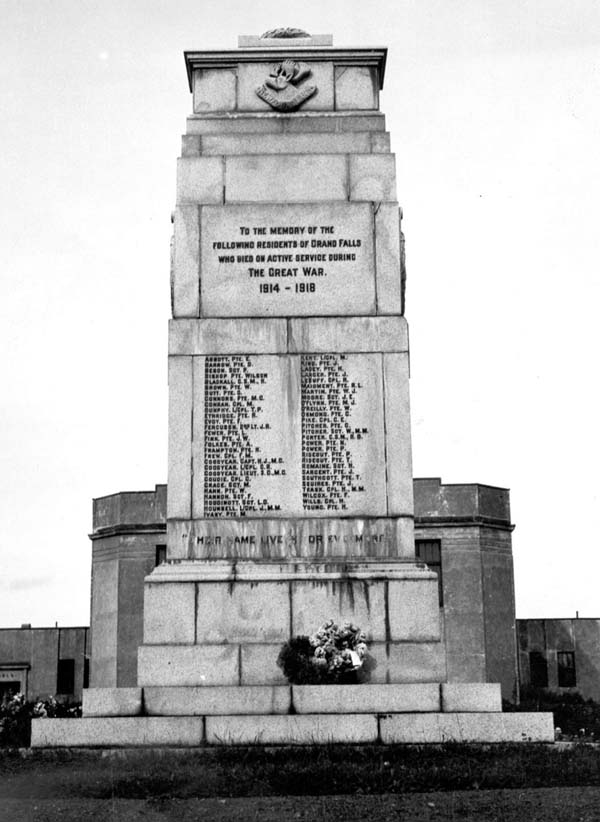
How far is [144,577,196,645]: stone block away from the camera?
17922mm

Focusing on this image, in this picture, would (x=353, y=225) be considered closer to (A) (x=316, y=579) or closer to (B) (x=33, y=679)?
(A) (x=316, y=579)

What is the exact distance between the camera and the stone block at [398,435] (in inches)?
746

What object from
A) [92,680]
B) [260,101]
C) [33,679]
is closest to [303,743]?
[260,101]

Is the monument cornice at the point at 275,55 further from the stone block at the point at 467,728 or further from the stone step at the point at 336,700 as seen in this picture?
the stone block at the point at 467,728

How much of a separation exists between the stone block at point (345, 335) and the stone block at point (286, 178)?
6.71ft

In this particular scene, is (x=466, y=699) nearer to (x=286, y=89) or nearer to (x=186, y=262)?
(x=186, y=262)

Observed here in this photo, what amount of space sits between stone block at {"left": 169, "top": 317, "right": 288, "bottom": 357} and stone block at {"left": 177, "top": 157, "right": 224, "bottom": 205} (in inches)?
79.8

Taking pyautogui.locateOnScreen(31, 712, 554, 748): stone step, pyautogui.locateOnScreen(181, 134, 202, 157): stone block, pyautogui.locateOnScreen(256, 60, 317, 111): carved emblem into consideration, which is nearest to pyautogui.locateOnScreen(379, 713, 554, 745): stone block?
pyautogui.locateOnScreen(31, 712, 554, 748): stone step

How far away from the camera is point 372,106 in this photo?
20.9 m

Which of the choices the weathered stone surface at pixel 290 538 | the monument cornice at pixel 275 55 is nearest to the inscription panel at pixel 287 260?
the monument cornice at pixel 275 55

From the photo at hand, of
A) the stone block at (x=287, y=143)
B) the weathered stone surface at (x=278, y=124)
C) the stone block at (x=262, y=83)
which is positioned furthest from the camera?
the stone block at (x=262, y=83)

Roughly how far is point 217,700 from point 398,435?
492 cm

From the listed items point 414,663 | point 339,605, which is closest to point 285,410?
point 339,605

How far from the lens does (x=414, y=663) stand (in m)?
17.7
